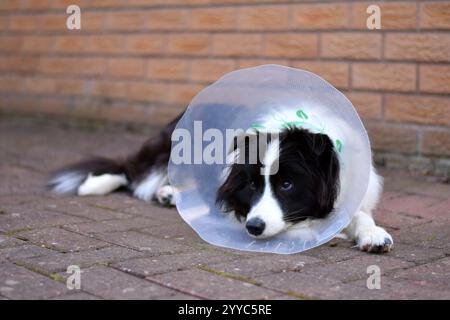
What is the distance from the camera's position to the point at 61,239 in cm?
357

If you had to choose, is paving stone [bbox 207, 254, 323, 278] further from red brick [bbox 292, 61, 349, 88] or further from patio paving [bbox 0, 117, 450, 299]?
red brick [bbox 292, 61, 349, 88]

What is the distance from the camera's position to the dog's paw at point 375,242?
3.42 m

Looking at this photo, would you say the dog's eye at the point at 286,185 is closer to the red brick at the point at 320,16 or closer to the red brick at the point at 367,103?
the red brick at the point at 367,103

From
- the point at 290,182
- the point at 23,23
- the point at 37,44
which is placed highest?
the point at 23,23

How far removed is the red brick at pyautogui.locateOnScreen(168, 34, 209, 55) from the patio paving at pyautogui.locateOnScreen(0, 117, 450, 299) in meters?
2.28

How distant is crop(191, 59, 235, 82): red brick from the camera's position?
6.45m

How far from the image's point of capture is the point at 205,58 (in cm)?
661

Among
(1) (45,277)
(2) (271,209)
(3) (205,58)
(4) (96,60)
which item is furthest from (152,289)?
(4) (96,60)

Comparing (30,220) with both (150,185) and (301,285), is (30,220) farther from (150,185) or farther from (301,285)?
(301,285)

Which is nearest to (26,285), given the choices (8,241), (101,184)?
(8,241)

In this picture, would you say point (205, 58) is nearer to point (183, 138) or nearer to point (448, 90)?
point (448, 90)

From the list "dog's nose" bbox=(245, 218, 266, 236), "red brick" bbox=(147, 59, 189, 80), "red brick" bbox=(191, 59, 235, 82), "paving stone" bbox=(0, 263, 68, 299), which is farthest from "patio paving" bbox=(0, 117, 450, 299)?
"red brick" bbox=(147, 59, 189, 80)

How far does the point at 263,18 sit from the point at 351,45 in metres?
0.91
